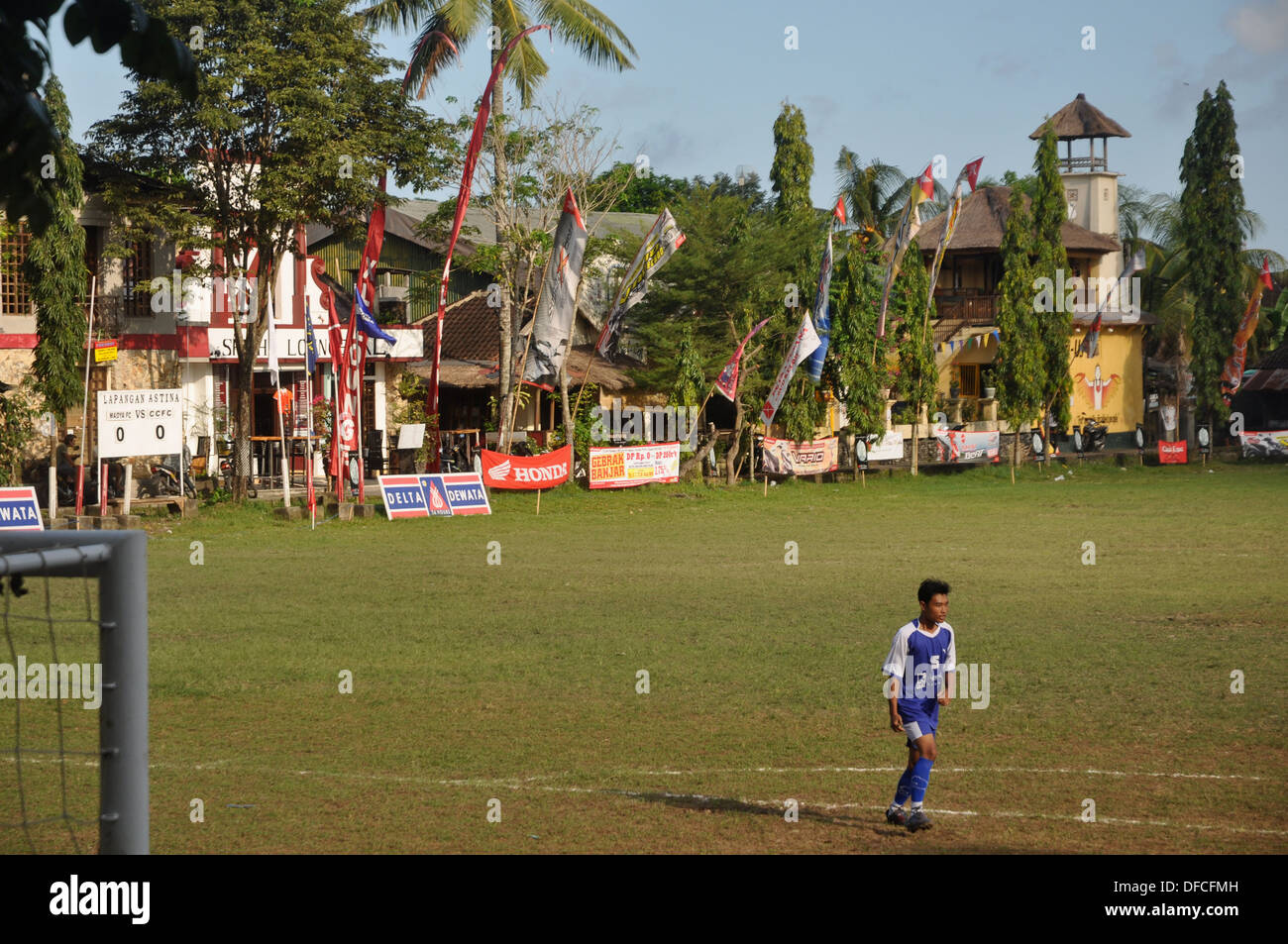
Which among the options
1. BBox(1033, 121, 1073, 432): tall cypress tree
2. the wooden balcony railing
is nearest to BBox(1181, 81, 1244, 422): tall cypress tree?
BBox(1033, 121, 1073, 432): tall cypress tree

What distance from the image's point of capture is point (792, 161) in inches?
1991

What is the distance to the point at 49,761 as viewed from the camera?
34.0 feet

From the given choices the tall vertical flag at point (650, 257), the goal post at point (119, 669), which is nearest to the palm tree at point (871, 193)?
the tall vertical flag at point (650, 257)

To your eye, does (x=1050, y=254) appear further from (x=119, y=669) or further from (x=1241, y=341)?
(x=119, y=669)

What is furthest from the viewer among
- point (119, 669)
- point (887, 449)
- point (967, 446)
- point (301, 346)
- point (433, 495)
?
point (967, 446)

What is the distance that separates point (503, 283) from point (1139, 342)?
112ft

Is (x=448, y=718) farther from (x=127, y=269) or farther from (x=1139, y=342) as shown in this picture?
(x=1139, y=342)

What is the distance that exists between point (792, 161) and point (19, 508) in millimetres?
32792

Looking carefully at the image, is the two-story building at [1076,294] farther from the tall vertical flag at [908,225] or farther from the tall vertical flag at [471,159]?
the tall vertical flag at [471,159]

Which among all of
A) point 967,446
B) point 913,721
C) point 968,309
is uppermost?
point 968,309

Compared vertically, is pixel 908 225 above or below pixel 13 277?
above

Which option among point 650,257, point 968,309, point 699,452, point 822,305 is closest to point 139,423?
point 650,257
